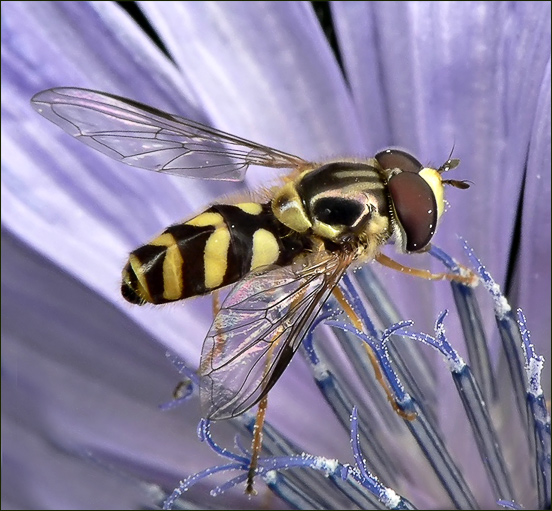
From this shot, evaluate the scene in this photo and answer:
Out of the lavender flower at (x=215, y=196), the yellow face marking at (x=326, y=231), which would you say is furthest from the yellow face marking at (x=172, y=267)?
the lavender flower at (x=215, y=196)

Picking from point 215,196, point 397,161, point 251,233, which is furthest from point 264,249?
point 215,196

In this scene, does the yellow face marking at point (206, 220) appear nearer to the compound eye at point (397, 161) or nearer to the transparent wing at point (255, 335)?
the transparent wing at point (255, 335)

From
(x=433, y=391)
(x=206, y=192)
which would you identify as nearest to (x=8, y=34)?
(x=206, y=192)

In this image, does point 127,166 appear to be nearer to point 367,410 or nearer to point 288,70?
point 288,70

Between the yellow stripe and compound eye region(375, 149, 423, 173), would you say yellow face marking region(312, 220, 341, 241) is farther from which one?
the yellow stripe

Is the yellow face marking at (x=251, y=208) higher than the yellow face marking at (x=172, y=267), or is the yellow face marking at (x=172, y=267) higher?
the yellow face marking at (x=251, y=208)

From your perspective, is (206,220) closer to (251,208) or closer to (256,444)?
(251,208)
